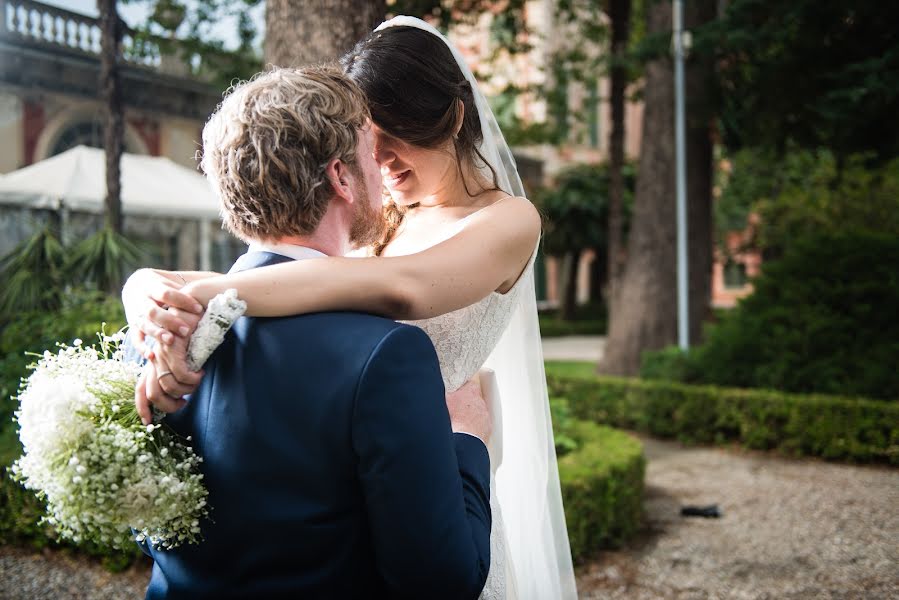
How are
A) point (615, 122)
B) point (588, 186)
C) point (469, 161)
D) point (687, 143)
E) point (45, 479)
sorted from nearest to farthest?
point (45, 479), point (469, 161), point (687, 143), point (615, 122), point (588, 186)

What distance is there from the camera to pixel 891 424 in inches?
302

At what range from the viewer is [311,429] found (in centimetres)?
142

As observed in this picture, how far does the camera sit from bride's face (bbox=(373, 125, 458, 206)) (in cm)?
221

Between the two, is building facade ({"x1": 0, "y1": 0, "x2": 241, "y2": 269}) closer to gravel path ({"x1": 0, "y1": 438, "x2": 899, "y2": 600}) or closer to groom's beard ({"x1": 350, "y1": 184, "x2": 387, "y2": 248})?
gravel path ({"x1": 0, "y1": 438, "x2": 899, "y2": 600})

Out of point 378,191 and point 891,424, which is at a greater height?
point 378,191

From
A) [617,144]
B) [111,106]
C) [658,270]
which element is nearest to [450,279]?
[111,106]

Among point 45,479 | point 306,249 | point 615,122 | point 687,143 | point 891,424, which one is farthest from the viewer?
point 615,122

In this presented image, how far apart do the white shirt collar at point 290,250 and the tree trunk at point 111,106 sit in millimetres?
6223

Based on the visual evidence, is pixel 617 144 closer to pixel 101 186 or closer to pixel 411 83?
pixel 101 186

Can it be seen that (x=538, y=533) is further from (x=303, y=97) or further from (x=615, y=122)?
(x=615, y=122)

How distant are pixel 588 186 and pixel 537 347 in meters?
22.8

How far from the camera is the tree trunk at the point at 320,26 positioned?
13.5 ft

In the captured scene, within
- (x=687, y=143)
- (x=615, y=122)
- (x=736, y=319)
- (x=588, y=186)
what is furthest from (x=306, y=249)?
(x=588, y=186)

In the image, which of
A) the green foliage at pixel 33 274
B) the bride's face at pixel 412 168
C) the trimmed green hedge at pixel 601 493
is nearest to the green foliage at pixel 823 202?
the trimmed green hedge at pixel 601 493
